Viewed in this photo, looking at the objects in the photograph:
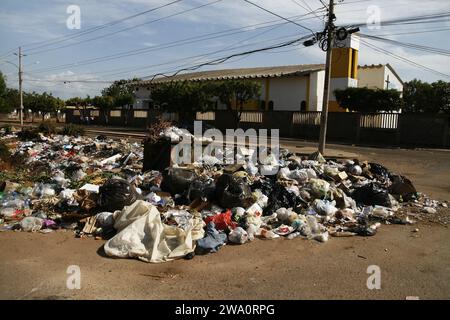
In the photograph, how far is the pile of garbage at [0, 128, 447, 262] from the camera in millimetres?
5523

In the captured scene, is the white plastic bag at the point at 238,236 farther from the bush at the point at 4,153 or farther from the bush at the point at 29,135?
the bush at the point at 29,135

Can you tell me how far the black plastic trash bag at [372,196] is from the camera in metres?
7.75

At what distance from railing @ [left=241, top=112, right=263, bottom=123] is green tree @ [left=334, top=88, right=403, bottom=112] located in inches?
245

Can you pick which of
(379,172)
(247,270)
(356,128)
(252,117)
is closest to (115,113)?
(252,117)

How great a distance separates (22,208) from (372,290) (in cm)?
567

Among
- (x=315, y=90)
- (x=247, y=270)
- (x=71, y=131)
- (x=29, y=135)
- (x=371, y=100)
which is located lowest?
(x=247, y=270)

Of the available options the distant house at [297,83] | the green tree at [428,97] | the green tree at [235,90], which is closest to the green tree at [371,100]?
the green tree at [428,97]

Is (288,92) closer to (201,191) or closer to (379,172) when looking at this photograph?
(379,172)

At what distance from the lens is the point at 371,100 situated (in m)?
24.6

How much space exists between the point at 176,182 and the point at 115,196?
163 centimetres

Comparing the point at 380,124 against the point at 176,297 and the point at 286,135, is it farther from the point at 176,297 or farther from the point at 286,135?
the point at 176,297

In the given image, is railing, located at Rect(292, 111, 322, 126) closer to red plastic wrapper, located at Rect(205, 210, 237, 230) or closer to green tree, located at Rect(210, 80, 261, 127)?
green tree, located at Rect(210, 80, 261, 127)
